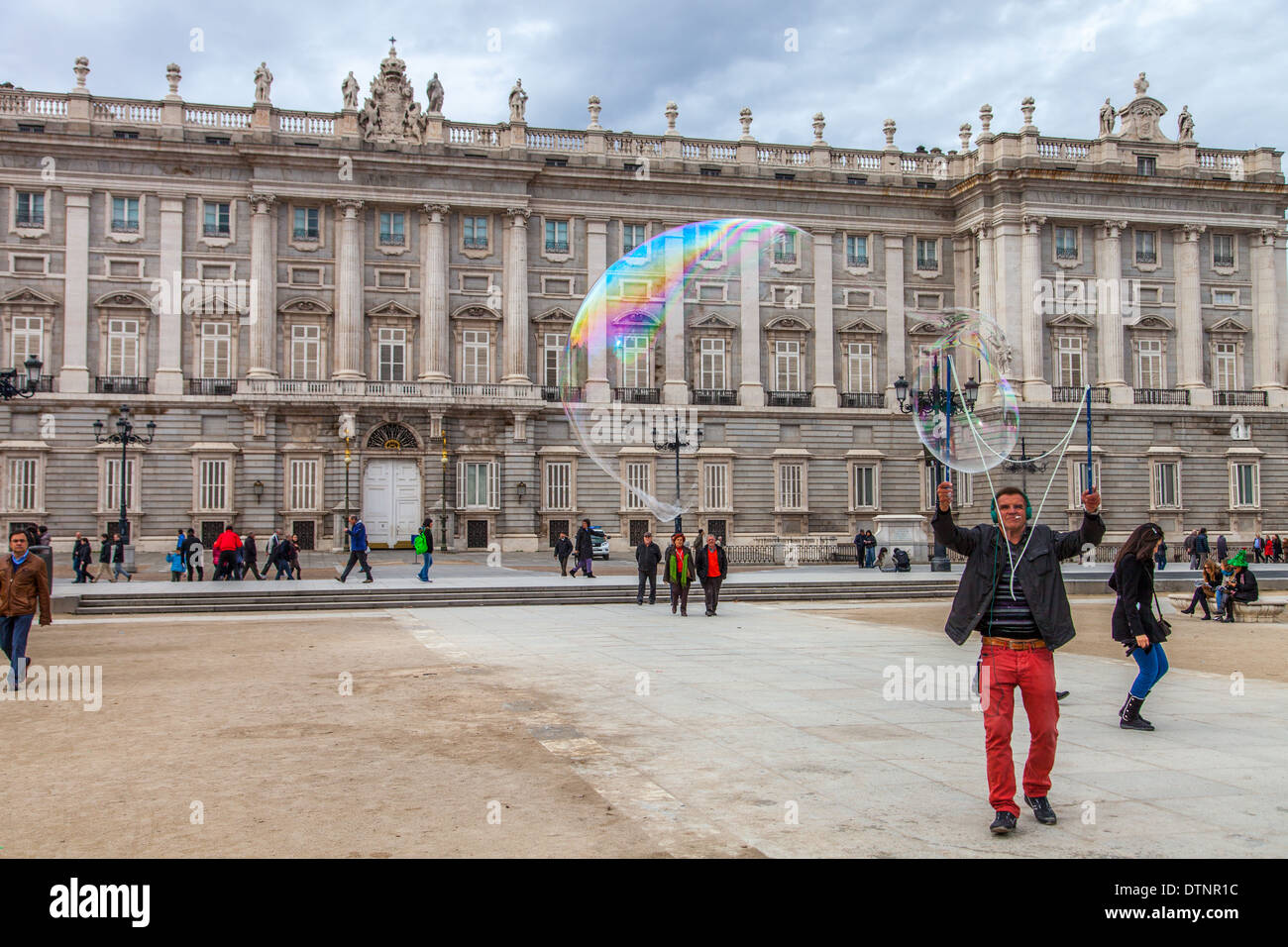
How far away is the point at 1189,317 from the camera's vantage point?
54.3 metres

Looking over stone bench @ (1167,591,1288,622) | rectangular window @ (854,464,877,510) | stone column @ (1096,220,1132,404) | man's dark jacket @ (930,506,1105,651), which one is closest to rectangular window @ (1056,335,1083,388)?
stone column @ (1096,220,1132,404)

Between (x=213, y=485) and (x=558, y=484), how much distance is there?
14.4 meters

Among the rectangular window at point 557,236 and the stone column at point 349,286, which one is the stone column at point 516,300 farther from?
the stone column at point 349,286

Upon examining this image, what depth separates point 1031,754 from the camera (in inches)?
263

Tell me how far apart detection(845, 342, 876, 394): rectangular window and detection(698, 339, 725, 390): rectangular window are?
6230 mm

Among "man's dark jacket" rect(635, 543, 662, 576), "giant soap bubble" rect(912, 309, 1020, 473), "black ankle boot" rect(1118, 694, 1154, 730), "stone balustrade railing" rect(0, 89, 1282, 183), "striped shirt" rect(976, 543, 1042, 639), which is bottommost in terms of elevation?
"black ankle boot" rect(1118, 694, 1154, 730)

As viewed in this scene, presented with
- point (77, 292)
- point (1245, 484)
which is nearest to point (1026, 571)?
point (77, 292)

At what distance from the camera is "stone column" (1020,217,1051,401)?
51.9 m

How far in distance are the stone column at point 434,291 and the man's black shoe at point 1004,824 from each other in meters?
43.5

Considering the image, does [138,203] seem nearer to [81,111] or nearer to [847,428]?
[81,111]

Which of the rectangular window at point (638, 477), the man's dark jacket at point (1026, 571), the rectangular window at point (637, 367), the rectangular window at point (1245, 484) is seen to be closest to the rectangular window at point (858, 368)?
the rectangular window at point (637, 367)

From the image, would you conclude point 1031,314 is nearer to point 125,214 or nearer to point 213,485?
point 213,485

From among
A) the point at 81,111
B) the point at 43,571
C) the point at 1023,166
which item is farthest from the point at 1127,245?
the point at 43,571

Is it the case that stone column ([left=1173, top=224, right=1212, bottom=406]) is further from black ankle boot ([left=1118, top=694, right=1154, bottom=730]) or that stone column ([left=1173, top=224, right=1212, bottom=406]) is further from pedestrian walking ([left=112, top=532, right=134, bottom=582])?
black ankle boot ([left=1118, top=694, right=1154, bottom=730])
